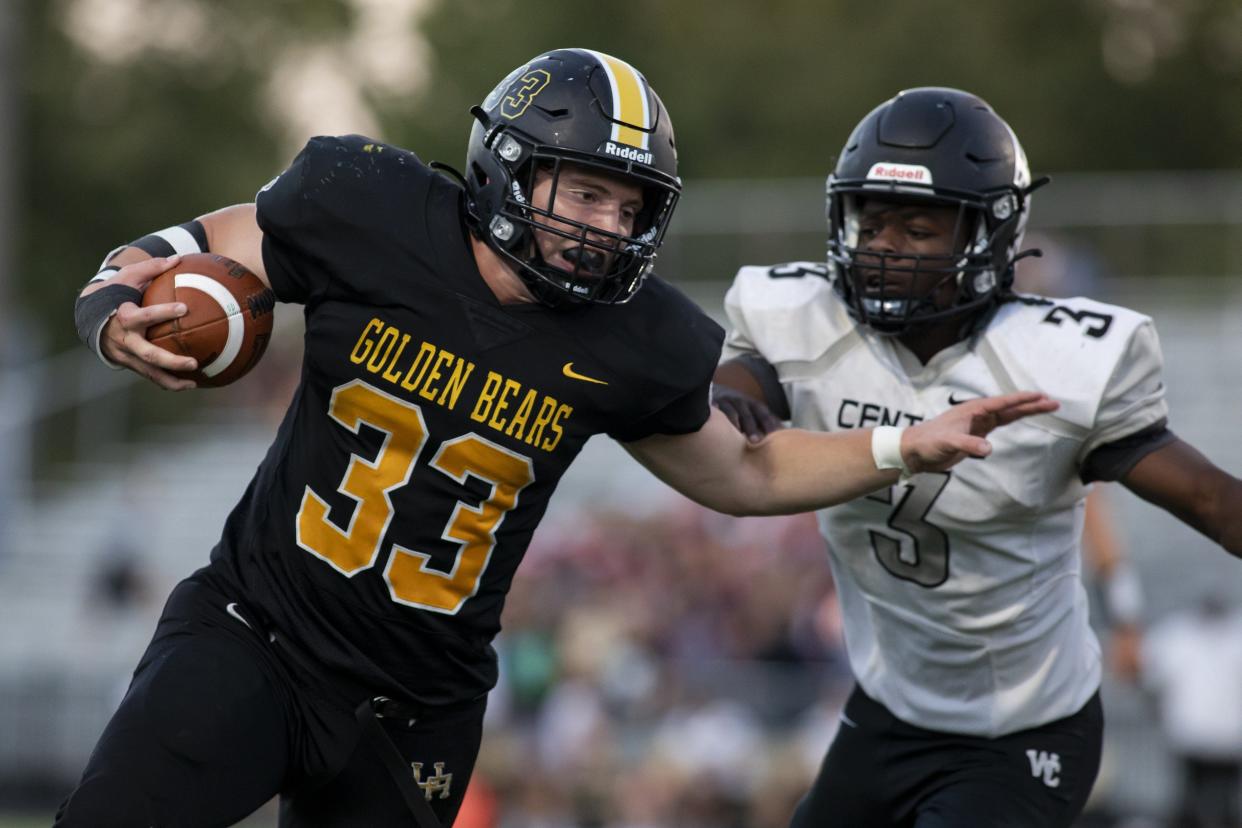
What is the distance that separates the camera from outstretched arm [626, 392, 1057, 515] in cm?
374

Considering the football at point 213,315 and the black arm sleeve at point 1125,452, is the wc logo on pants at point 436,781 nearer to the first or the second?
the football at point 213,315

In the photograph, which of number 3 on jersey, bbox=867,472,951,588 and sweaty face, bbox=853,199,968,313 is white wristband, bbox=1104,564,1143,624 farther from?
sweaty face, bbox=853,199,968,313

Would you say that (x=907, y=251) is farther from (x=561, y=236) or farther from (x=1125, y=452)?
(x=561, y=236)

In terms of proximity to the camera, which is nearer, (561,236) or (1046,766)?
(561,236)

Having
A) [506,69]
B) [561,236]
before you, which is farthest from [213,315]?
[506,69]

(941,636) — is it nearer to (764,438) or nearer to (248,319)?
(764,438)

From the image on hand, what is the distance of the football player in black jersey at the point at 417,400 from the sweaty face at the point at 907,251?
1.54ft

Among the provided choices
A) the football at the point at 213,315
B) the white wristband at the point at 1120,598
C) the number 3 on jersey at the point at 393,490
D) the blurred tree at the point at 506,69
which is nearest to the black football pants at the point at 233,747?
the number 3 on jersey at the point at 393,490

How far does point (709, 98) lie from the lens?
2553 centimetres

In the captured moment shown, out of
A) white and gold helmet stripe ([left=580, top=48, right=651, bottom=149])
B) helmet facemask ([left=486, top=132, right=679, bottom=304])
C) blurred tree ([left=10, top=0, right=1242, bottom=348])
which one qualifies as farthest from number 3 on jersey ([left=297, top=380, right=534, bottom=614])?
blurred tree ([left=10, top=0, right=1242, bottom=348])

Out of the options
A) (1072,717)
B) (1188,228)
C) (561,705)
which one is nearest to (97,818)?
(1072,717)

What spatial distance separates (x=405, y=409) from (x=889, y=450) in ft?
3.50

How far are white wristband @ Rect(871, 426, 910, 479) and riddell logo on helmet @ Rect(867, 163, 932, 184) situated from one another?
2.20 feet

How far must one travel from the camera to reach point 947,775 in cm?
413
